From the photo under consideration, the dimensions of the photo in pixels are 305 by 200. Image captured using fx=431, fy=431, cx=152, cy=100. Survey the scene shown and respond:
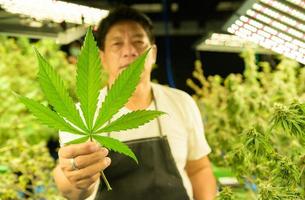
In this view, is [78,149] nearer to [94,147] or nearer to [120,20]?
[94,147]

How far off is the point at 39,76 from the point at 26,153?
1839mm

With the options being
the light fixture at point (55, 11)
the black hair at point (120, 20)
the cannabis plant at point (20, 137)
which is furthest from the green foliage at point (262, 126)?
the cannabis plant at point (20, 137)

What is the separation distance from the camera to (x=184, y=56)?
5.83 m

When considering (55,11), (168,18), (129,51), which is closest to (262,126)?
(129,51)

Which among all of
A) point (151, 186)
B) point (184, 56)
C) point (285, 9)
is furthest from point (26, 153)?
point (184, 56)

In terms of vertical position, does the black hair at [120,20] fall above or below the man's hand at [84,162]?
above

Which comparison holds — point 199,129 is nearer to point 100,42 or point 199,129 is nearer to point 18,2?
point 100,42

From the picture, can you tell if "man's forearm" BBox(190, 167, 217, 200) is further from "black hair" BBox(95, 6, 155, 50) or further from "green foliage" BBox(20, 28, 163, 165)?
"green foliage" BBox(20, 28, 163, 165)

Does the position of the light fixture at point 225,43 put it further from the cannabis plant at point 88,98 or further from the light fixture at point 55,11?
the cannabis plant at point 88,98

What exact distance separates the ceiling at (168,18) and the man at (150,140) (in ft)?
1.34

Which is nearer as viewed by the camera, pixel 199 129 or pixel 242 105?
pixel 199 129

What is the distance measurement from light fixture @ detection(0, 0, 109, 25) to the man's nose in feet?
1.02

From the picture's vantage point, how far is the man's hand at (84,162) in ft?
2.26

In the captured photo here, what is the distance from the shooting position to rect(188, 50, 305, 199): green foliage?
844 mm
